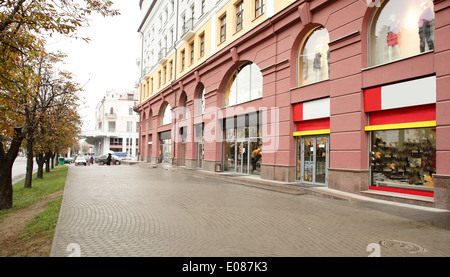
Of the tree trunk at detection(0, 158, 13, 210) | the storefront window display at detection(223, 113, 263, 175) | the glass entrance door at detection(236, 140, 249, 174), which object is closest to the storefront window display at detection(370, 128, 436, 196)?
the storefront window display at detection(223, 113, 263, 175)

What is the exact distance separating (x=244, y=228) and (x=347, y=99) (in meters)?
7.19

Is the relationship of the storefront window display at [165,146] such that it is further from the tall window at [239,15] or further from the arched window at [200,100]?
the tall window at [239,15]

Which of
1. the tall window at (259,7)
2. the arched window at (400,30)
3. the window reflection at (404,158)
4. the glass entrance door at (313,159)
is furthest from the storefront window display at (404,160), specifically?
the tall window at (259,7)

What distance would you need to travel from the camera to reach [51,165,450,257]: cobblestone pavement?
4926 mm

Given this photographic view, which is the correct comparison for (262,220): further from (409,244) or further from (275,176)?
(275,176)

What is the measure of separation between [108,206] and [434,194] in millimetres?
9219

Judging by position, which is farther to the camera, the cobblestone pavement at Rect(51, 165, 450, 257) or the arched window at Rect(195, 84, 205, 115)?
the arched window at Rect(195, 84, 205, 115)

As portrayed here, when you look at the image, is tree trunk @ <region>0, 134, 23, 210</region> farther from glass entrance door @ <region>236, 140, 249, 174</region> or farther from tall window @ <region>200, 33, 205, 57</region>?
tall window @ <region>200, 33, 205, 57</region>

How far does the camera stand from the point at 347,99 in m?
11.1

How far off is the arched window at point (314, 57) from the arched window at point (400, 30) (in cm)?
226

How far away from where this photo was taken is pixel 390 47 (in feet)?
34.0

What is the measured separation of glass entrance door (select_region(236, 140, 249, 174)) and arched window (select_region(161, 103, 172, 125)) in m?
13.8

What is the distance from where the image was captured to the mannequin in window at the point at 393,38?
10.2m
